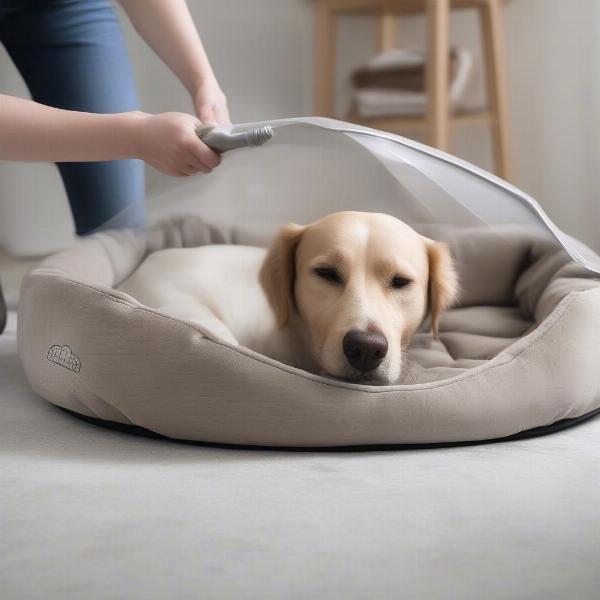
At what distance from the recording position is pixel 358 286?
1.25 meters

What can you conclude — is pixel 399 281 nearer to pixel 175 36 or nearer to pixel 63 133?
pixel 63 133

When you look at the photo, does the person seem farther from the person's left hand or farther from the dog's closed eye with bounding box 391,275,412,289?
the dog's closed eye with bounding box 391,275,412,289

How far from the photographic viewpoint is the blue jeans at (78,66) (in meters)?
1.99

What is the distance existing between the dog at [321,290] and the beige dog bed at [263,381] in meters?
0.05

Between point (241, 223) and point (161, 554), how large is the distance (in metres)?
0.68

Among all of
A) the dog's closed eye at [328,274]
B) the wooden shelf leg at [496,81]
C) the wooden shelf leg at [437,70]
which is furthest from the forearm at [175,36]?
the wooden shelf leg at [496,81]

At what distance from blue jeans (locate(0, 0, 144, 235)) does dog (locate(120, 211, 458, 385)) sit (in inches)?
19.9

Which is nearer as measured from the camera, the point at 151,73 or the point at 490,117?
the point at 490,117

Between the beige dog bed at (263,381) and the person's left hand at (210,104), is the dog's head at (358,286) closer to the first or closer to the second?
the beige dog bed at (263,381)

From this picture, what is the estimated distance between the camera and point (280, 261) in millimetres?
1381

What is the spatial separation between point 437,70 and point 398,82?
24 cm

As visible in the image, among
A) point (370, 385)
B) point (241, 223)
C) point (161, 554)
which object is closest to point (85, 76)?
point (241, 223)

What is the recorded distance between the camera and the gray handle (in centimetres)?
125

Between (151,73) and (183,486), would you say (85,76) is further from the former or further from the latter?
(151,73)
